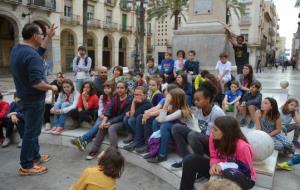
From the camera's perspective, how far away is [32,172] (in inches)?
164

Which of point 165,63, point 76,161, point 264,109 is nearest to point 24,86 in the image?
point 76,161

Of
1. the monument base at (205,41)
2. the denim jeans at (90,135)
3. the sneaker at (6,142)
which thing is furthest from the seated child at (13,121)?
the monument base at (205,41)

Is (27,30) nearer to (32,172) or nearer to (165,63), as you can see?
(32,172)

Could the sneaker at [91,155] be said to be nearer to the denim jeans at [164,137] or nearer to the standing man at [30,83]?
the standing man at [30,83]

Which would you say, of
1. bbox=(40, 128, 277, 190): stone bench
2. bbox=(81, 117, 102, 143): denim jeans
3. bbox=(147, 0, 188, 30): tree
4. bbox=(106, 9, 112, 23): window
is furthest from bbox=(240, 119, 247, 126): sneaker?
bbox=(106, 9, 112, 23): window

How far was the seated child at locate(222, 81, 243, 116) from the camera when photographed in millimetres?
5723

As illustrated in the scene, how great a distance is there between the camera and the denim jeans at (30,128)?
3932 mm

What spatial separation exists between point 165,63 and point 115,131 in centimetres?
348

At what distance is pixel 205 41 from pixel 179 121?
5025 mm

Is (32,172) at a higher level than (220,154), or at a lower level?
lower

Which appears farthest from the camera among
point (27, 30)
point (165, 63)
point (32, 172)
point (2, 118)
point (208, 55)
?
point (208, 55)

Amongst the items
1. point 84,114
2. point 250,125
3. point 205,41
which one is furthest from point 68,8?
point 250,125

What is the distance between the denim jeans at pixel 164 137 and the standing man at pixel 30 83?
152cm

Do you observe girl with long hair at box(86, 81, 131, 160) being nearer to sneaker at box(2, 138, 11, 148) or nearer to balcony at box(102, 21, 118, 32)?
sneaker at box(2, 138, 11, 148)
